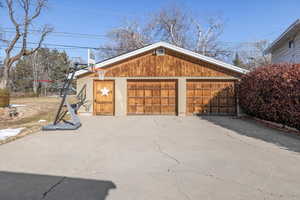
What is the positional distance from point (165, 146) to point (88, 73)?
7.72m

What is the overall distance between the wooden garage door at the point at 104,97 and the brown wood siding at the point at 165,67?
517 mm

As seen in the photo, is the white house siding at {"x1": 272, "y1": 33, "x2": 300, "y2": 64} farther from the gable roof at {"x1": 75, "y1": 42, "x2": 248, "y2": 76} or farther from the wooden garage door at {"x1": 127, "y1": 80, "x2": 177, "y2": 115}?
the wooden garage door at {"x1": 127, "y1": 80, "x2": 177, "y2": 115}

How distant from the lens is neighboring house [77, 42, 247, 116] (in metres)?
11.3

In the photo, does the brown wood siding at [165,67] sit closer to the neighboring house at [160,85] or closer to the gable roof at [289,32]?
the neighboring house at [160,85]

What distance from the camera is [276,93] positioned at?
7270 millimetres

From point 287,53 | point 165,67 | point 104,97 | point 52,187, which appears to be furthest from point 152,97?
point 52,187

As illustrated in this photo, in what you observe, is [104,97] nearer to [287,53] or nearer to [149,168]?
[149,168]

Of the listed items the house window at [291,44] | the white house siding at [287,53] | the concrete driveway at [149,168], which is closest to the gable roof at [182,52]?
the white house siding at [287,53]

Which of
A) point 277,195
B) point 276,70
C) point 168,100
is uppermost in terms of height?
point 276,70

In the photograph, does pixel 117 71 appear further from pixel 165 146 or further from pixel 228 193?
pixel 228 193

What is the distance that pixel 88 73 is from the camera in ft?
37.1

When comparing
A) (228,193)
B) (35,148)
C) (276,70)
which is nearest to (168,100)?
(276,70)

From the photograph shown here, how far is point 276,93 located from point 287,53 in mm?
6495

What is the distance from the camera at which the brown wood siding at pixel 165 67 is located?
1134cm
